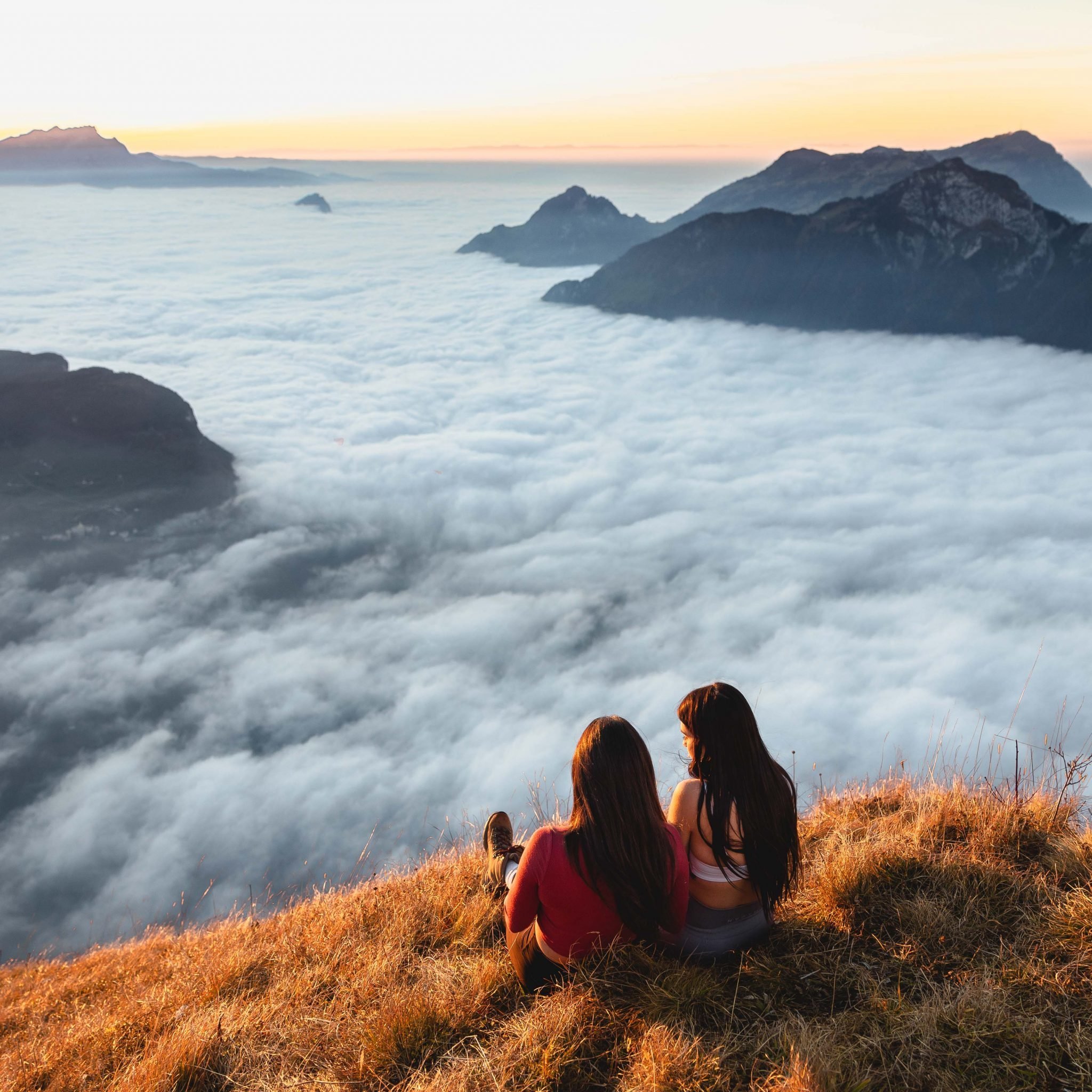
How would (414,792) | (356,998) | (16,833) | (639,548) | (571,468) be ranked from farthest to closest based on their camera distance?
(571,468), (639,548), (414,792), (16,833), (356,998)

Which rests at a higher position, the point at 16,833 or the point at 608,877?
A: the point at 608,877

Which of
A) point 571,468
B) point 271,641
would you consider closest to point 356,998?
point 271,641

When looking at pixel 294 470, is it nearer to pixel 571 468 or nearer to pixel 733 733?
pixel 571 468

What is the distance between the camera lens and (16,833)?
80125mm

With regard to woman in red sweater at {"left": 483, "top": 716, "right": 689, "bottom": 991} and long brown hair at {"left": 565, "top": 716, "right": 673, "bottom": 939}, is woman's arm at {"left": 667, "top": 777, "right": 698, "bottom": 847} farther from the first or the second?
long brown hair at {"left": 565, "top": 716, "right": 673, "bottom": 939}

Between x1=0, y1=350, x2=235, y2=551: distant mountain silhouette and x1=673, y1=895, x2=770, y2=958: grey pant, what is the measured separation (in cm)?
13336

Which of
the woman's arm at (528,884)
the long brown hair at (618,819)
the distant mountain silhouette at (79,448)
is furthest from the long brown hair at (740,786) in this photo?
the distant mountain silhouette at (79,448)

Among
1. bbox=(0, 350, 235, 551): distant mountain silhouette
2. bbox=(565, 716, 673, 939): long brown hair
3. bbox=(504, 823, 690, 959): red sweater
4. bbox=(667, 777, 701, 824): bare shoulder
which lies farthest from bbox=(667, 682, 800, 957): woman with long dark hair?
bbox=(0, 350, 235, 551): distant mountain silhouette

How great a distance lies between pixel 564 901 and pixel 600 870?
0.30m

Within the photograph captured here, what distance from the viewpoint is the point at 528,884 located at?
11.3ft

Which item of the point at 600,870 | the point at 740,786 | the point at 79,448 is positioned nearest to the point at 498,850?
the point at 600,870

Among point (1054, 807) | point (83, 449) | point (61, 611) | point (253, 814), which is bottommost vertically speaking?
point (253, 814)

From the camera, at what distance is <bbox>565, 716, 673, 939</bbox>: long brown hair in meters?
3.20

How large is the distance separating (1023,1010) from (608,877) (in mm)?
1792
